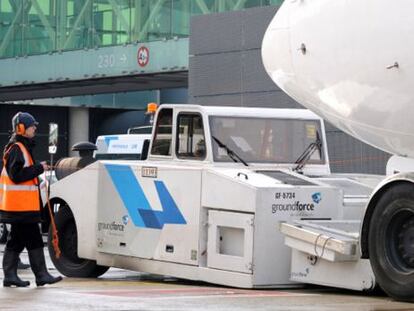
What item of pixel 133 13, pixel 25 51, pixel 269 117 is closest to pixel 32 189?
pixel 269 117

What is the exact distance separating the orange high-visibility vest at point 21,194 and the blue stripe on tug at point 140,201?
157 cm

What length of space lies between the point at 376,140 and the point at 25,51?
1230 inches

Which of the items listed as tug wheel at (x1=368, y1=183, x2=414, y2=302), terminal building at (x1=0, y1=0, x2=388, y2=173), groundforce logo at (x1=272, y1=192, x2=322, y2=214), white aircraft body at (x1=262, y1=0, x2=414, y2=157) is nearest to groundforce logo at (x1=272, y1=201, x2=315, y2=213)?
groundforce logo at (x1=272, y1=192, x2=322, y2=214)

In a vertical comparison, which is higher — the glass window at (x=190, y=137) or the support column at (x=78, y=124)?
the glass window at (x=190, y=137)

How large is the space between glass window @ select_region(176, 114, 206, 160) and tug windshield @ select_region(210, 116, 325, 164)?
0.49 ft

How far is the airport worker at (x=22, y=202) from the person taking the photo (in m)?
11.4

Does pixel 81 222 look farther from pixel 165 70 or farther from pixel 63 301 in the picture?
pixel 165 70

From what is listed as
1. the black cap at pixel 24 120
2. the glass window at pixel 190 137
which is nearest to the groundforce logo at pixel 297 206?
the glass window at pixel 190 137

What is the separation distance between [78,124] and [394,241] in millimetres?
38703

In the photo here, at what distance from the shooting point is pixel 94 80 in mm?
38344

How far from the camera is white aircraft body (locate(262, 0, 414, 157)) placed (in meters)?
9.19

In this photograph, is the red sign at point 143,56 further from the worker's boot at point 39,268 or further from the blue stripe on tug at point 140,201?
the worker's boot at point 39,268

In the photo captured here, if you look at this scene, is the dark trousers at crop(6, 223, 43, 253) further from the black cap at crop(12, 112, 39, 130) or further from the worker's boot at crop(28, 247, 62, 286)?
the black cap at crop(12, 112, 39, 130)

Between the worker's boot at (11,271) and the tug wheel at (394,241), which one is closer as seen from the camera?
the tug wheel at (394,241)
